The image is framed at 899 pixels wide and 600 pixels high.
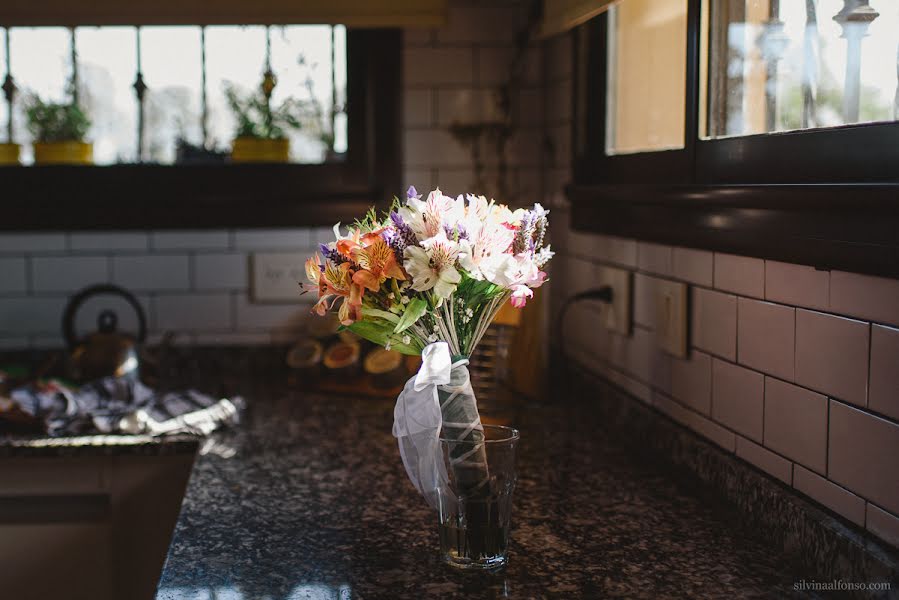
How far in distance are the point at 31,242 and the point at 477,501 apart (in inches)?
69.8

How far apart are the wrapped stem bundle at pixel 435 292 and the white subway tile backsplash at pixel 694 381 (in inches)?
18.8

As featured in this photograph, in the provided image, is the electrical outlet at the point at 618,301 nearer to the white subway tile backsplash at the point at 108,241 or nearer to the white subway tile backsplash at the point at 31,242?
the white subway tile backsplash at the point at 108,241

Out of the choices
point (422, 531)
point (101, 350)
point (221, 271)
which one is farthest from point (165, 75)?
point (422, 531)

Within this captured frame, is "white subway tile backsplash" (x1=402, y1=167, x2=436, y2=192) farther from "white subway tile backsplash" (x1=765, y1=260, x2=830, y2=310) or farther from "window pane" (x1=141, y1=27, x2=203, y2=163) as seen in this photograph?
"white subway tile backsplash" (x1=765, y1=260, x2=830, y2=310)

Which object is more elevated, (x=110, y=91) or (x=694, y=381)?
(x=110, y=91)

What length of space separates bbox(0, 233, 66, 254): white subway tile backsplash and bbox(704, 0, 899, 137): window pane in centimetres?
172

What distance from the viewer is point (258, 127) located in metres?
2.56

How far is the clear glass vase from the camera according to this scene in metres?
1.16

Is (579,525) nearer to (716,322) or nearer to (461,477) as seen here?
(461,477)

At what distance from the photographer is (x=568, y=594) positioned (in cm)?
111

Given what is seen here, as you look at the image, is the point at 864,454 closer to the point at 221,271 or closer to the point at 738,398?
the point at 738,398

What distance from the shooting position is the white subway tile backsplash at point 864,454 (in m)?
1.05

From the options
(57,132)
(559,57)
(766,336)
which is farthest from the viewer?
(57,132)

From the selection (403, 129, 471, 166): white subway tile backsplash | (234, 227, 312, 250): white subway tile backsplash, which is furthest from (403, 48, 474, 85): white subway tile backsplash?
(234, 227, 312, 250): white subway tile backsplash
